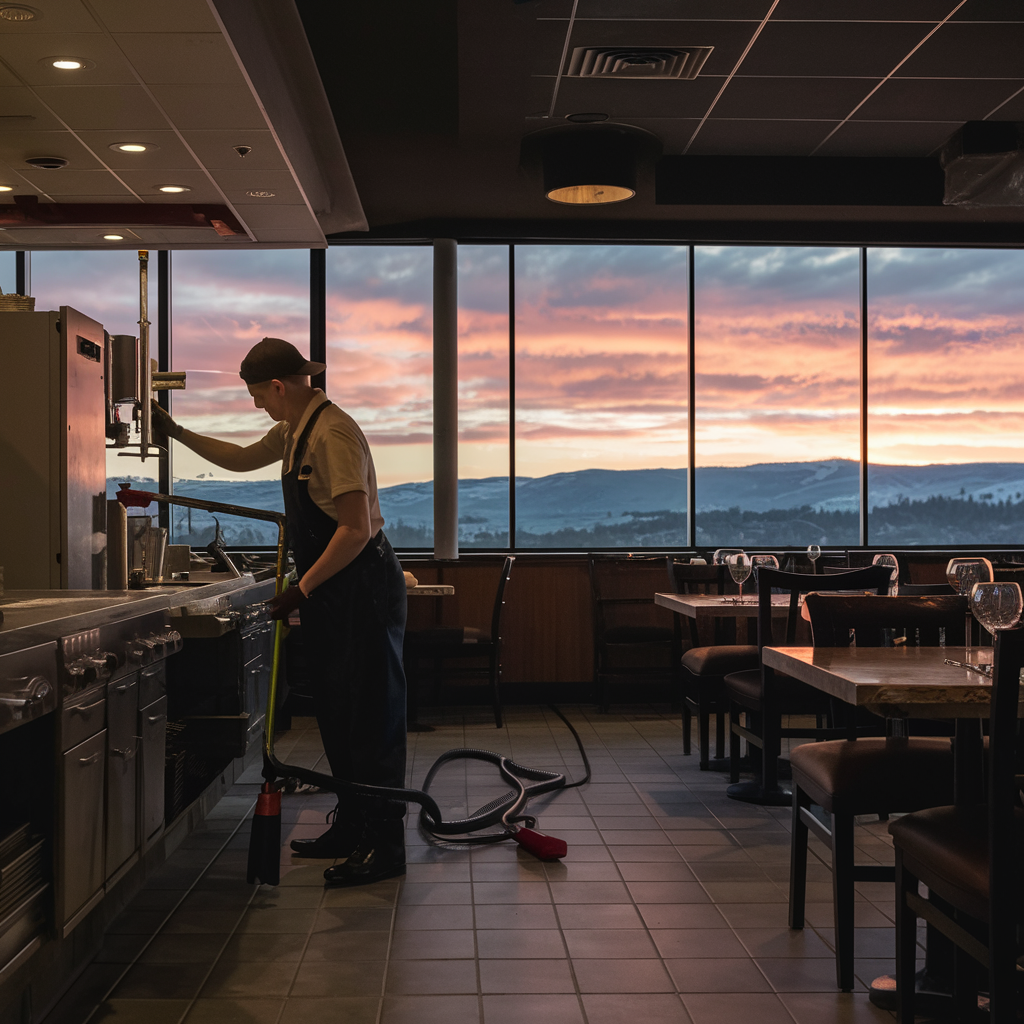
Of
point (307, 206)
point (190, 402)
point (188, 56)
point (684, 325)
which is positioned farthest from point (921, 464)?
point (188, 56)

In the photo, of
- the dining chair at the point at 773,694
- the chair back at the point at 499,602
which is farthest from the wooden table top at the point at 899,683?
the chair back at the point at 499,602

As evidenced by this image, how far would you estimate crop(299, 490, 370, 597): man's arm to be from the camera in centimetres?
300

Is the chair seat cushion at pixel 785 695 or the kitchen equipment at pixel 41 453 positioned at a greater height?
the kitchen equipment at pixel 41 453

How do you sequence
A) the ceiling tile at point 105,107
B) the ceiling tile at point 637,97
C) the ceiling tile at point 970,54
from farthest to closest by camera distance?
the ceiling tile at point 637,97 < the ceiling tile at point 970,54 < the ceiling tile at point 105,107

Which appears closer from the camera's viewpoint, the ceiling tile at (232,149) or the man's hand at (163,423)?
the man's hand at (163,423)

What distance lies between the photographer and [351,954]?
2.56 meters

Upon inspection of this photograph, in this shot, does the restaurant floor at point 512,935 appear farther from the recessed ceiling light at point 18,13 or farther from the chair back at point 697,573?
the recessed ceiling light at point 18,13

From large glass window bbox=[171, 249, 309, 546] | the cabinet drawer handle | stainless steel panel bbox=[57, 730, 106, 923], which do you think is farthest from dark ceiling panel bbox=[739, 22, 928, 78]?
stainless steel panel bbox=[57, 730, 106, 923]

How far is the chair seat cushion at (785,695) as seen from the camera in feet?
12.2

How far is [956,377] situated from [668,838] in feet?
18.4

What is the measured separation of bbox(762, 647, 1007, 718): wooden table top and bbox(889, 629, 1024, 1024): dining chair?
0.08m

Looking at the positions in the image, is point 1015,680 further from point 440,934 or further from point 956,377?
point 956,377

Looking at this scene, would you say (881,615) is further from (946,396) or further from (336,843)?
(946,396)

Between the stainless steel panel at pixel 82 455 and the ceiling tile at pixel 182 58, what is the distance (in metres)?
1.01
